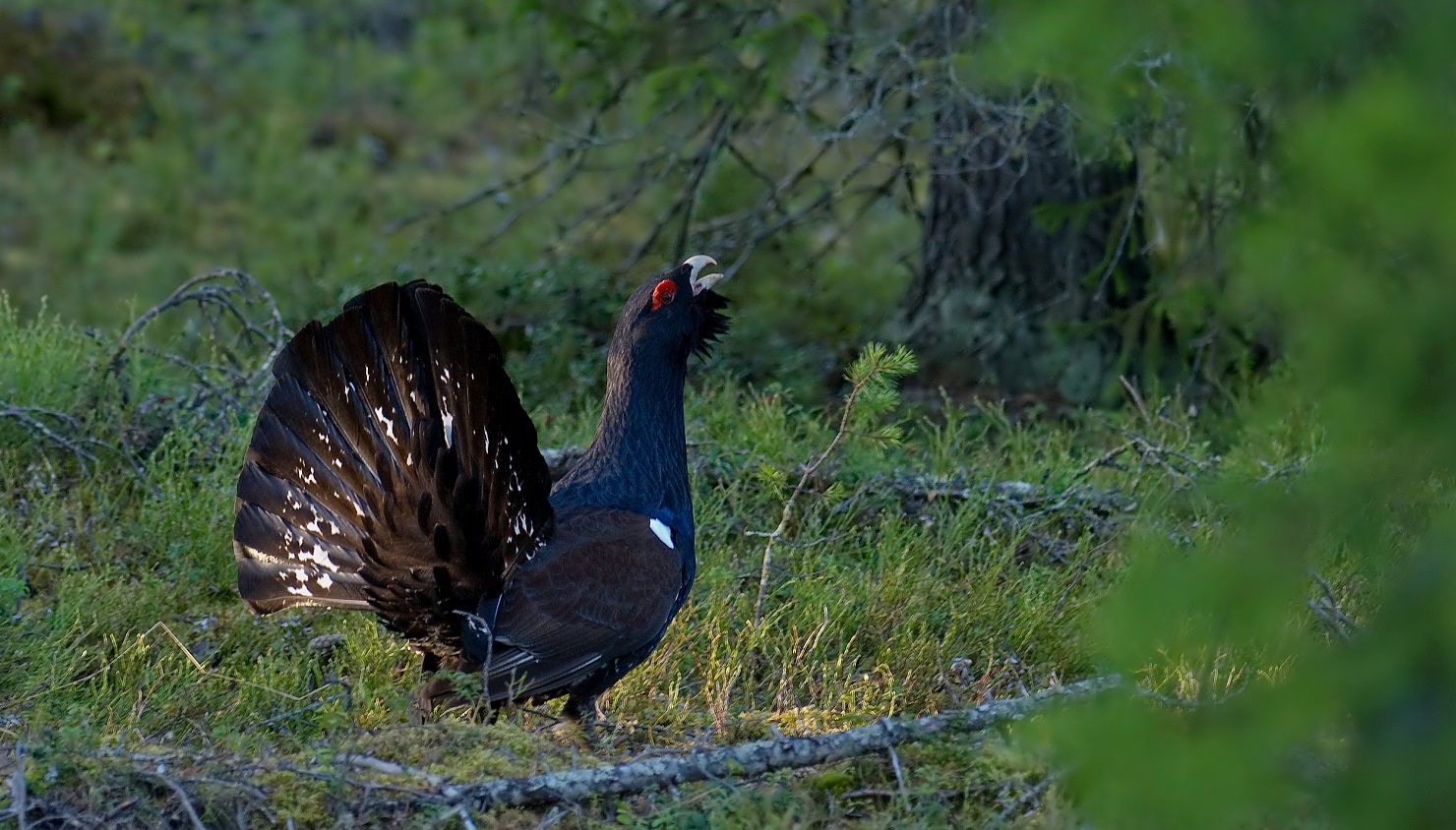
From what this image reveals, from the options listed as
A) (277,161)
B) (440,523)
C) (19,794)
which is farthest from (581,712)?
(277,161)

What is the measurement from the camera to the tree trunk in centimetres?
737

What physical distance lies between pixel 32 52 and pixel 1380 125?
1363 centimetres

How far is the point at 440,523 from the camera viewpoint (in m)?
4.07

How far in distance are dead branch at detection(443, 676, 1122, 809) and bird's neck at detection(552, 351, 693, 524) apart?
1.18 meters

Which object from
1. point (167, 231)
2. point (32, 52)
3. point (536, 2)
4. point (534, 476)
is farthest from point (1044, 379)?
point (32, 52)

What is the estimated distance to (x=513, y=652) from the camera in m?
4.15

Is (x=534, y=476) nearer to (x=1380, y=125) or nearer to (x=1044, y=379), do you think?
(x=1380, y=125)

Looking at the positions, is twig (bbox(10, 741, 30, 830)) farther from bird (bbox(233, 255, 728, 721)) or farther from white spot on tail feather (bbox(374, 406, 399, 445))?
white spot on tail feather (bbox(374, 406, 399, 445))

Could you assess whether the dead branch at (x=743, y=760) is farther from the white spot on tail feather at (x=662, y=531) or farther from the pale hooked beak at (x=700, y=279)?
the pale hooked beak at (x=700, y=279)

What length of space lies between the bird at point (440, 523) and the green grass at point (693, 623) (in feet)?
0.77

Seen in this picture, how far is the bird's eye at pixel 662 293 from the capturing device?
15.2 feet

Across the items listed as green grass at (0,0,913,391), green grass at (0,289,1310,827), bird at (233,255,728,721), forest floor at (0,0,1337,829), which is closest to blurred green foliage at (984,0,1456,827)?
forest floor at (0,0,1337,829)

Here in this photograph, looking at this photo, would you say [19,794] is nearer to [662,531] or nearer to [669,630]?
[662,531]

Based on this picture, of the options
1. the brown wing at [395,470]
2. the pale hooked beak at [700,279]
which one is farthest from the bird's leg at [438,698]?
the pale hooked beak at [700,279]
